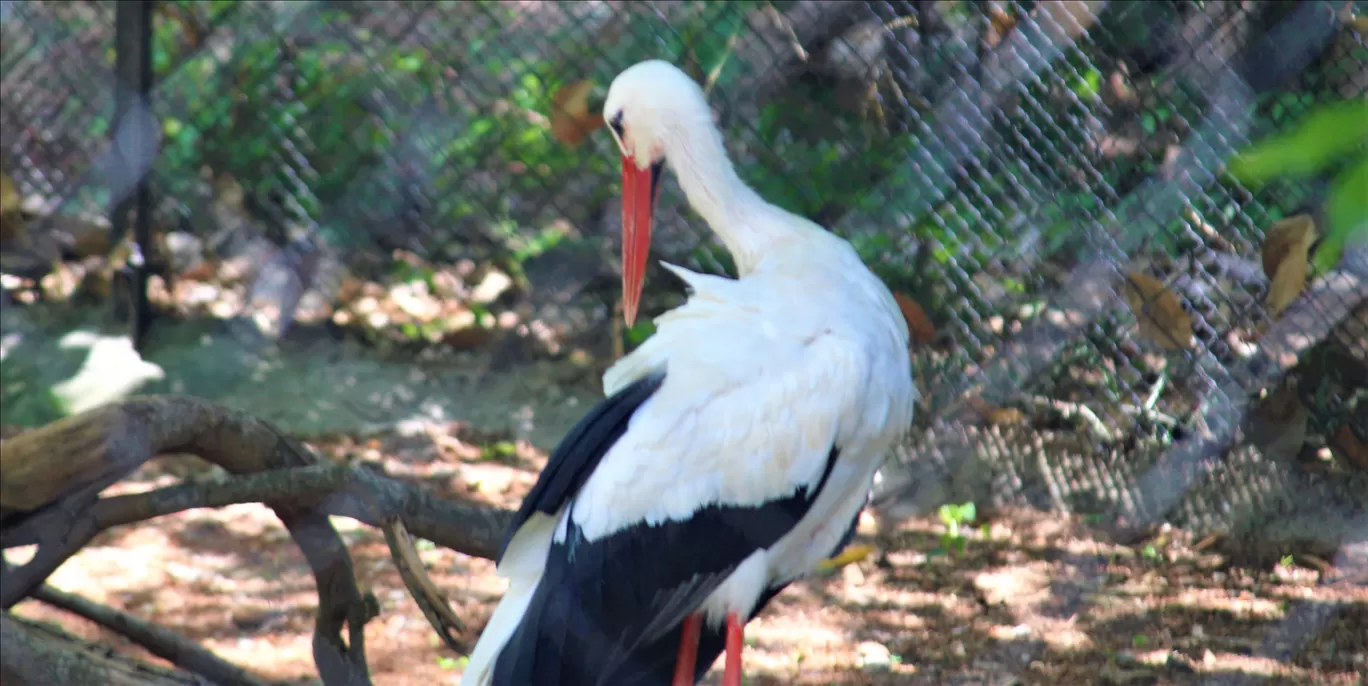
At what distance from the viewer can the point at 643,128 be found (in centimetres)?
222

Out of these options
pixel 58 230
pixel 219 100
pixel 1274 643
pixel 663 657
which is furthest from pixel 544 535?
pixel 58 230

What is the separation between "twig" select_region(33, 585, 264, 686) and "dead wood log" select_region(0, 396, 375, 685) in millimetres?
123

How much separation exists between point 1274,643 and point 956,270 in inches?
46.2

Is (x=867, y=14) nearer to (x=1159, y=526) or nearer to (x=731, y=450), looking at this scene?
(x=1159, y=526)

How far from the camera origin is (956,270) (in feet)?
11.1

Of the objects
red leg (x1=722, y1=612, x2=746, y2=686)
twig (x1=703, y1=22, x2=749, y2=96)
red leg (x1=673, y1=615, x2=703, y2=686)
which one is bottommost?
red leg (x1=673, y1=615, x2=703, y2=686)

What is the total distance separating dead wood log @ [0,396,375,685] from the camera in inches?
78.4

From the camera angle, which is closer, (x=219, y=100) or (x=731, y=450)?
(x=731, y=450)

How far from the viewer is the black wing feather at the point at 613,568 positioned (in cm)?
172

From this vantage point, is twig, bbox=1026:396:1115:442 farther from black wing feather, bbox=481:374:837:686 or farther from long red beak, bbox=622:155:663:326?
black wing feather, bbox=481:374:837:686

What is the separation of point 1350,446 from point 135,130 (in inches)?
130

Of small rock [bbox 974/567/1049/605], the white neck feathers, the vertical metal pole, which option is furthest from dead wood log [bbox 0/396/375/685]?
the vertical metal pole

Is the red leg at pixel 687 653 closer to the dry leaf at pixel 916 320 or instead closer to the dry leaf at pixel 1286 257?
the dry leaf at pixel 916 320

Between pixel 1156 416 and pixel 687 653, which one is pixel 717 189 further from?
pixel 1156 416
